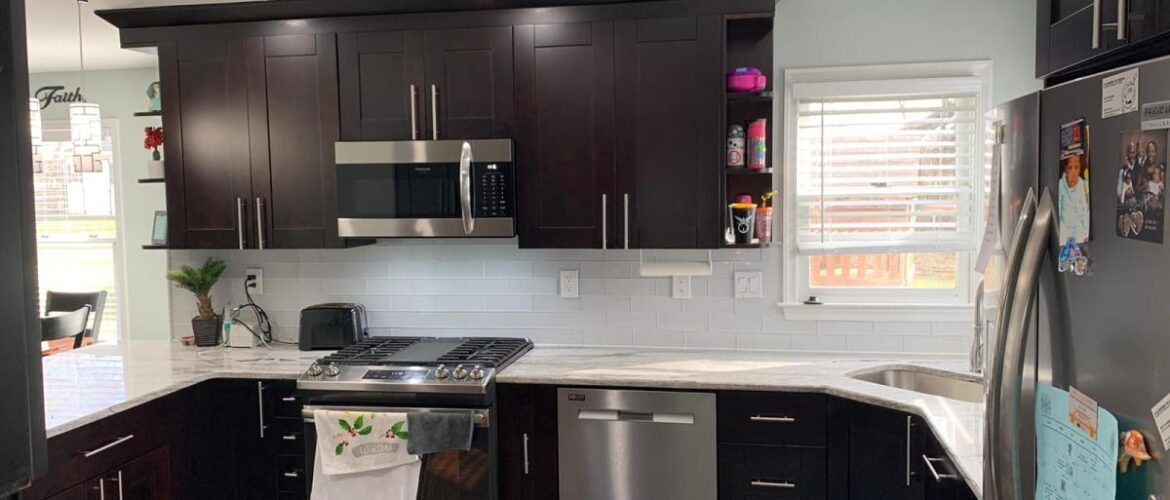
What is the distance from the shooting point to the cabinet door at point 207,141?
3.21m

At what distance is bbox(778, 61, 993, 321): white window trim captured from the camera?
301 centimetres

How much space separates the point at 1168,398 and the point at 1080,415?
0.18m

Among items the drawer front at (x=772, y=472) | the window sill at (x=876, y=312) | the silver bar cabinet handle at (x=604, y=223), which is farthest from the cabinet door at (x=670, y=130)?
the drawer front at (x=772, y=472)

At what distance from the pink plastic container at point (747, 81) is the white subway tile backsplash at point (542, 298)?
0.68 metres

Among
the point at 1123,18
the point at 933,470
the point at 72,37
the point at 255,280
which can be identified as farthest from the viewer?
the point at 72,37

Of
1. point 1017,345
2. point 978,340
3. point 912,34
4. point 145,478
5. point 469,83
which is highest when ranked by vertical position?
point 912,34

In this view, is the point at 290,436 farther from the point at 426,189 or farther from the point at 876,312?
the point at 876,312

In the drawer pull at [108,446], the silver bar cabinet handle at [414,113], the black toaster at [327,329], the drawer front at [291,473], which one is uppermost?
the silver bar cabinet handle at [414,113]

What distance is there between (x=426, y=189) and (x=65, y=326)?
93.2 inches

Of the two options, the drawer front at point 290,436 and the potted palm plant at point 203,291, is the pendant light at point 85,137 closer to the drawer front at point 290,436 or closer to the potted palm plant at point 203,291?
the potted palm plant at point 203,291

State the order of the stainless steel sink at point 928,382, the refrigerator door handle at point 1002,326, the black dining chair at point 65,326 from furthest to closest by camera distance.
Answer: the black dining chair at point 65,326
the stainless steel sink at point 928,382
the refrigerator door handle at point 1002,326

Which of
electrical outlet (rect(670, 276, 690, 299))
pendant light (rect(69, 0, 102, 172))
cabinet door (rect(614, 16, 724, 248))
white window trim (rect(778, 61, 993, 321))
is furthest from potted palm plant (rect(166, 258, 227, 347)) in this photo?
white window trim (rect(778, 61, 993, 321))

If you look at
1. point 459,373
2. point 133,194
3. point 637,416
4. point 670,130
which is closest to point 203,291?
point 459,373

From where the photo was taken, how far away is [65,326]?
3986 millimetres
